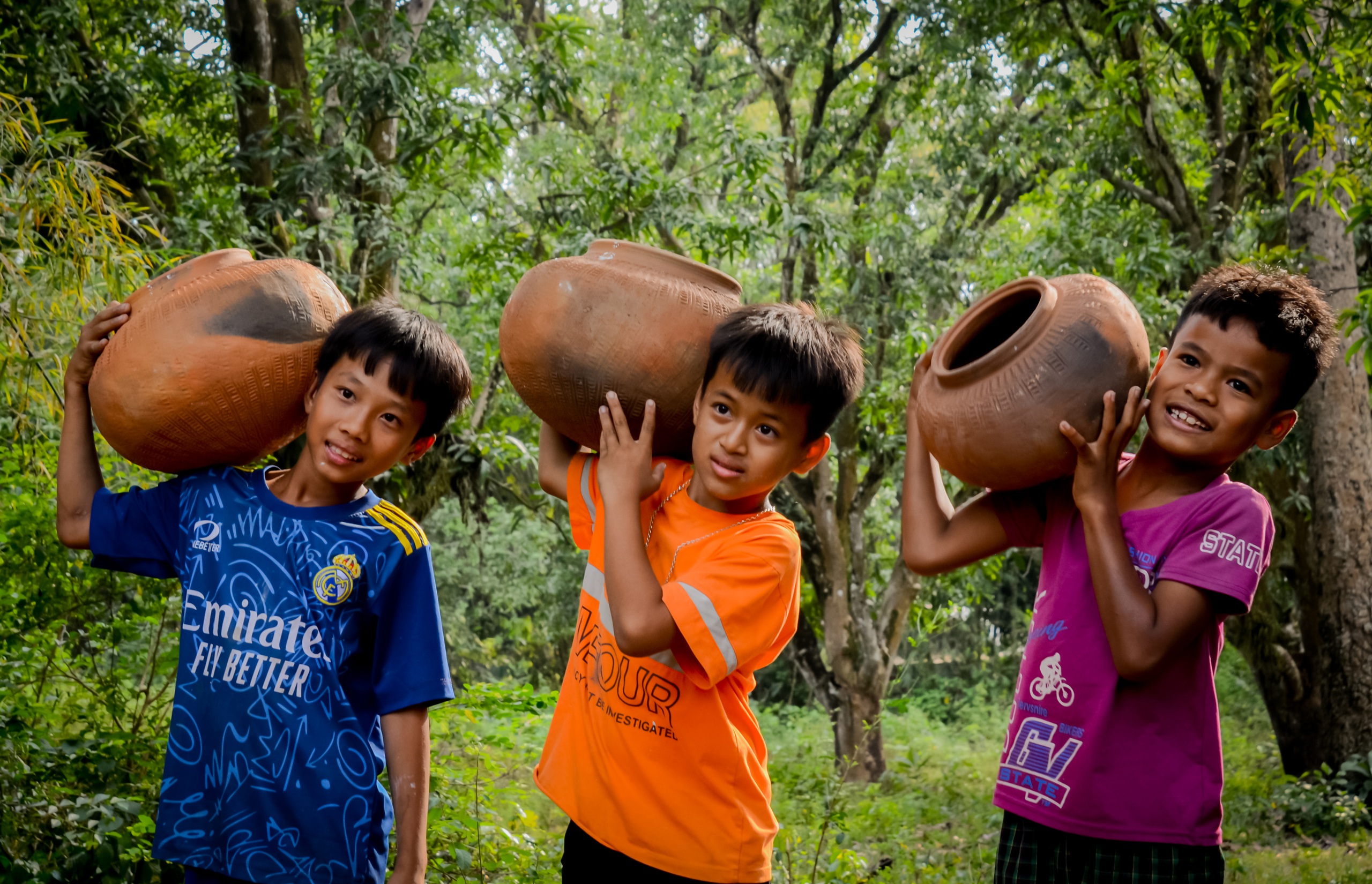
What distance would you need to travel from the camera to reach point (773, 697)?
15.0 meters

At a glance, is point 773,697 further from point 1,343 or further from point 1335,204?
point 1,343

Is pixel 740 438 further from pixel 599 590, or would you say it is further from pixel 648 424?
pixel 599 590

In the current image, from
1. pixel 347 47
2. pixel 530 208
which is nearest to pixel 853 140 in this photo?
pixel 530 208

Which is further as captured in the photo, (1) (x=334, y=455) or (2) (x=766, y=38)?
(2) (x=766, y=38)

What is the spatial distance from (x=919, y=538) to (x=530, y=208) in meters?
4.96

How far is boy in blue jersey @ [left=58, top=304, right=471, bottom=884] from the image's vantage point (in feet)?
6.06

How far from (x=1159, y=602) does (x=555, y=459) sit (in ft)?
3.88

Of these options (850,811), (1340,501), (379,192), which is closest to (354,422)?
(379,192)

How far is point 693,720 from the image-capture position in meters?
1.83

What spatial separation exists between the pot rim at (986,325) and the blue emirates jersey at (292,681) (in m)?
1.06

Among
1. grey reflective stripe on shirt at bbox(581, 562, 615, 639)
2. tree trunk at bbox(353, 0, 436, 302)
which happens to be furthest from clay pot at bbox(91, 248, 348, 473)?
tree trunk at bbox(353, 0, 436, 302)

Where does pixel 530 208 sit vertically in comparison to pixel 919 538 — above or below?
above

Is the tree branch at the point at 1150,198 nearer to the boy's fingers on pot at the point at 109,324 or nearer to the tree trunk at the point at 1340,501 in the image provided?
the tree trunk at the point at 1340,501

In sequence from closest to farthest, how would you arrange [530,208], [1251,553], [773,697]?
1. [1251,553]
2. [530,208]
3. [773,697]
